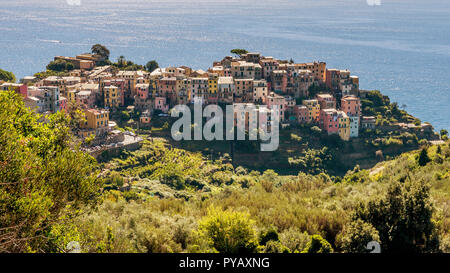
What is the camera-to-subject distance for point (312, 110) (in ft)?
123

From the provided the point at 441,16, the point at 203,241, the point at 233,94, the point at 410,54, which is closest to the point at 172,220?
the point at 203,241

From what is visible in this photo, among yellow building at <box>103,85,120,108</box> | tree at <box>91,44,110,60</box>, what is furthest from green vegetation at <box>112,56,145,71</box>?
yellow building at <box>103,85,120,108</box>

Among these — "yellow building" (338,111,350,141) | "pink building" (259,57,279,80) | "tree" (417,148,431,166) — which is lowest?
"yellow building" (338,111,350,141)

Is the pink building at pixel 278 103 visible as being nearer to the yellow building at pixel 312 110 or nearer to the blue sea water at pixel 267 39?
the yellow building at pixel 312 110

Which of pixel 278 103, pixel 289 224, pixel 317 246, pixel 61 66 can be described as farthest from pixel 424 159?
pixel 61 66

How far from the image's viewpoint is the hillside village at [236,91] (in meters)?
36.5

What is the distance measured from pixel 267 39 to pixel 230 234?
275ft

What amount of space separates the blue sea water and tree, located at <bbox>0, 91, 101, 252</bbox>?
42.7m

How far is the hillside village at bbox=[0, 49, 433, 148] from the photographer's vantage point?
36500 millimetres

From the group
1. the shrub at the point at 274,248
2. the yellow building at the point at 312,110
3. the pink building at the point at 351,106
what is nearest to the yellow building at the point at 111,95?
the yellow building at the point at 312,110

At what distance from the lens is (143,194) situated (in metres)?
25.5

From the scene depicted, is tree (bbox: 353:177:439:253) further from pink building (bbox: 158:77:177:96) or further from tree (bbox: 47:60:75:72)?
tree (bbox: 47:60:75:72)

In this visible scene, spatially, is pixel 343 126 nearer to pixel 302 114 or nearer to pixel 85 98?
pixel 302 114

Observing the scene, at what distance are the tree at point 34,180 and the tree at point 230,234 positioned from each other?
111 inches
